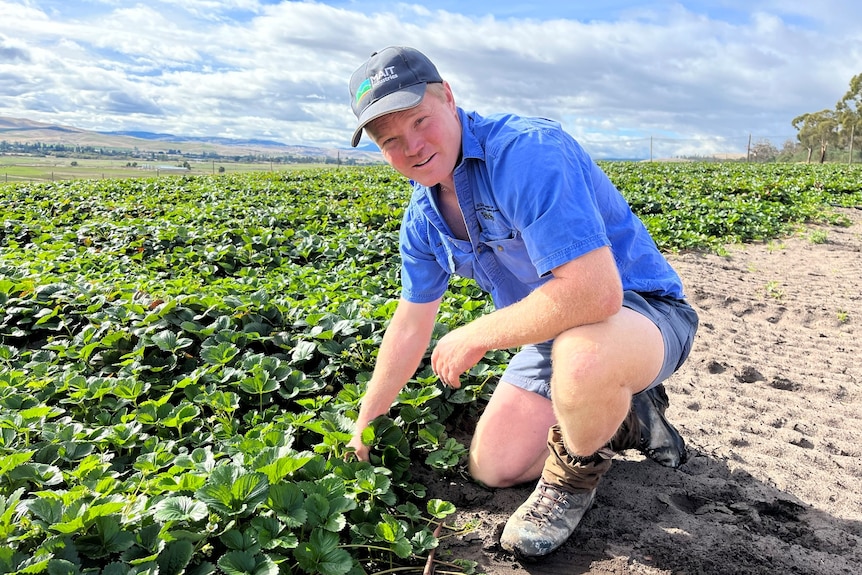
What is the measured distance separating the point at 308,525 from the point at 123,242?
18.9 feet

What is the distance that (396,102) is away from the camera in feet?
6.37

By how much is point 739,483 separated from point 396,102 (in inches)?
80.2

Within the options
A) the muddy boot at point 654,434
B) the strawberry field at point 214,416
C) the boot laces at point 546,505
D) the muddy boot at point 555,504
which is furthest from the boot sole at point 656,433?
the strawberry field at point 214,416

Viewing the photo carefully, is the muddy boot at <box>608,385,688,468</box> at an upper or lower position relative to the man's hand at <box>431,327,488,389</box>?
lower

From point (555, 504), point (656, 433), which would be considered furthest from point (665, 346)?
point (555, 504)

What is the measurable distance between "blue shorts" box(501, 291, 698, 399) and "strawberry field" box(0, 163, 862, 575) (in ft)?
1.26

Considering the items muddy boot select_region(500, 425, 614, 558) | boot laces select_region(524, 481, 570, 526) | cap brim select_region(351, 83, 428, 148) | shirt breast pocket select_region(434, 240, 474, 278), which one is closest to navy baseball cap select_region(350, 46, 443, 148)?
cap brim select_region(351, 83, 428, 148)

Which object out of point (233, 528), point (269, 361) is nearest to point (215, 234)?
point (269, 361)

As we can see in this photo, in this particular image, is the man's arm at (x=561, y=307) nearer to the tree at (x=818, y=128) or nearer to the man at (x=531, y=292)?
the man at (x=531, y=292)

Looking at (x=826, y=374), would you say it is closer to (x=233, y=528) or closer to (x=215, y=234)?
(x=233, y=528)

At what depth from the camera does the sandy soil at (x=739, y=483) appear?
2.10m

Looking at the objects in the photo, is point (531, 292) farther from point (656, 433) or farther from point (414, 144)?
point (656, 433)

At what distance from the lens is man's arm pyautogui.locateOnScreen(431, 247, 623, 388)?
1860 millimetres

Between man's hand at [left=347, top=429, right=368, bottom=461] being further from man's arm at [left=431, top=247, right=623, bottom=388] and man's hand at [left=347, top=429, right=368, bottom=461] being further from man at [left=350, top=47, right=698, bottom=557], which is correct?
man's arm at [left=431, top=247, right=623, bottom=388]
